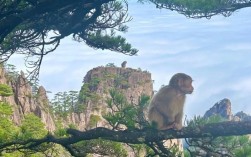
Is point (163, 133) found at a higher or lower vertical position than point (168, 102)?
lower

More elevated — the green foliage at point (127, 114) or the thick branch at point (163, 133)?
the green foliage at point (127, 114)

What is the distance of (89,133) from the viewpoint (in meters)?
5.00

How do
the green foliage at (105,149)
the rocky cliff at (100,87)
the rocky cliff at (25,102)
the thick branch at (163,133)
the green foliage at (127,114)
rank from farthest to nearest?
the rocky cliff at (100,87) → the rocky cliff at (25,102) → the green foliage at (105,149) → the green foliage at (127,114) → the thick branch at (163,133)

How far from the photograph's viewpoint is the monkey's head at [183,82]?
255 inches

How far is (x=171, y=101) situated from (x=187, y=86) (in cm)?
26

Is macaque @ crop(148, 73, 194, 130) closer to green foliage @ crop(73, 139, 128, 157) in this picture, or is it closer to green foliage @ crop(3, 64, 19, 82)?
green foliage @ crop(73, 139, 128, 157)

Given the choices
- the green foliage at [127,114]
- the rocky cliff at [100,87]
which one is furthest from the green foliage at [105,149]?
the rocky cliff at [100,87]

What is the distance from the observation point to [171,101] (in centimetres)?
654

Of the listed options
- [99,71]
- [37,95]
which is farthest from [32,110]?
[99,71]

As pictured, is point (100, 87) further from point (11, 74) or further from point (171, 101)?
point (171, 101)

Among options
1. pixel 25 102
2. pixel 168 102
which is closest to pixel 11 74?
pixel 25 102

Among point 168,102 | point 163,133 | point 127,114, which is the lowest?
point 163,133

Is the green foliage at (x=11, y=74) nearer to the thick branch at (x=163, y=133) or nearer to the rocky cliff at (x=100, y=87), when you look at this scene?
the rocky cliff at (x=100, y=87)

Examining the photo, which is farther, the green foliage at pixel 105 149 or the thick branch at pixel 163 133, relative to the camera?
the green foliage at pixel 105 149
